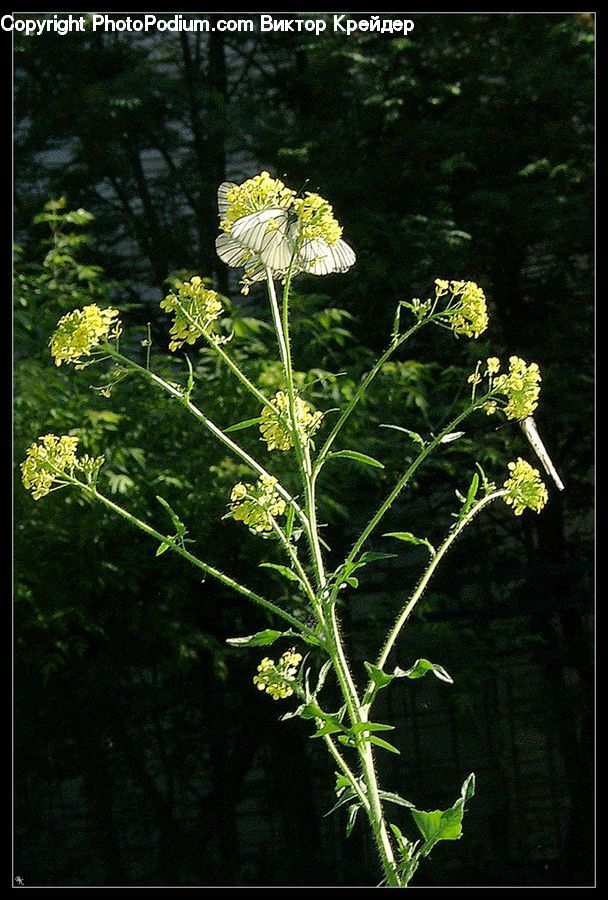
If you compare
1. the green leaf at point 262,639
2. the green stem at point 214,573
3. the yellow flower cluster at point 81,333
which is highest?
the yellow flower cluster at point 81,333

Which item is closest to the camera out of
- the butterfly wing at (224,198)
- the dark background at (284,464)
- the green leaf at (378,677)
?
the green leaf at (378,677)

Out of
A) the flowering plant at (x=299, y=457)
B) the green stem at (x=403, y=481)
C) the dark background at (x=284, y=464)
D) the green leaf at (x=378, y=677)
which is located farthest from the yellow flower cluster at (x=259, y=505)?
the dark background at (x=284, y=464)

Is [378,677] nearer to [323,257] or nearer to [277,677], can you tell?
[277,677]

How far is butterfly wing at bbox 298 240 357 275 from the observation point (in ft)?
3.92

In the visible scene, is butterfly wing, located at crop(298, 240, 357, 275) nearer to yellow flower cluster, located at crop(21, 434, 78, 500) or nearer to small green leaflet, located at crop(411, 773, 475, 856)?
yellow flower cluster, located at crop(21, 434, 78, 500)

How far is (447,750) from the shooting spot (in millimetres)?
3500

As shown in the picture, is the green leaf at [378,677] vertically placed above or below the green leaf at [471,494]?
below

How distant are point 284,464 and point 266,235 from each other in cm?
187

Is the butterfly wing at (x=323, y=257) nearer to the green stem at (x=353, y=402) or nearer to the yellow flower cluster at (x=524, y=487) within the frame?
the green stem at (x=353, y=402)

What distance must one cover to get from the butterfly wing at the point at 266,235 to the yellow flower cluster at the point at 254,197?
2 centimetres

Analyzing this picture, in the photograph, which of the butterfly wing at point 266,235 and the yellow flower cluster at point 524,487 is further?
the yellow flower cluster at point 524,487

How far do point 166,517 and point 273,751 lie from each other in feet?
2.98

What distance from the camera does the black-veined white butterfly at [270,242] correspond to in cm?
113

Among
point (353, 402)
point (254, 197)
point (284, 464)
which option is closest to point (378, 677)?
point (353, 402)
